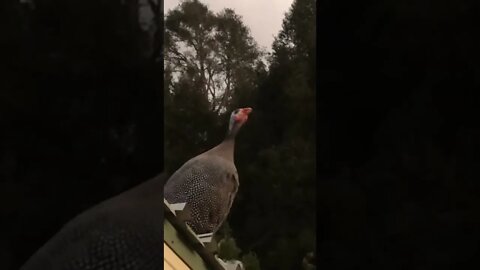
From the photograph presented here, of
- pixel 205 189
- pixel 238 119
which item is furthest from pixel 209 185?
pixel 238 119

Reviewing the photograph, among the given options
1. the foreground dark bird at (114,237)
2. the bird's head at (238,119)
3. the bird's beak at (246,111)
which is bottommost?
the foreground dark bird at (114,237)

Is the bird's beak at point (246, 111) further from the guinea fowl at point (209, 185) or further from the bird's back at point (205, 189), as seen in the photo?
the bird's back at point (205, 189)

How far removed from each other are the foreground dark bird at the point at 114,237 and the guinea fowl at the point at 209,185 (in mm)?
383

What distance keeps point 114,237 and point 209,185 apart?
0.54 metres

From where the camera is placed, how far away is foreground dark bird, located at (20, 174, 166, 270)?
6.02 feet

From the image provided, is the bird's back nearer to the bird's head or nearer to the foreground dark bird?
the bird's head

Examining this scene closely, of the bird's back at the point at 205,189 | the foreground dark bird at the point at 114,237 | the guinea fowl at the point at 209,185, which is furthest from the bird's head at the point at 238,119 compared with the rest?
the foreground dark bird at the point at 114,237

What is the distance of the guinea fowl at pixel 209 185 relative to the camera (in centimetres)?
228

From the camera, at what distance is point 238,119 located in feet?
7.52

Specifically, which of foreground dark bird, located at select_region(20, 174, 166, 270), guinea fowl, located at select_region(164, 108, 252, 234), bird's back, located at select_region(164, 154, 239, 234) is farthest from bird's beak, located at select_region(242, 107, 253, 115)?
foreground dark bird, located at select_region(20, 174, 166, 270)

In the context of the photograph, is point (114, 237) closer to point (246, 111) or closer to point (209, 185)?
point (209, 185)

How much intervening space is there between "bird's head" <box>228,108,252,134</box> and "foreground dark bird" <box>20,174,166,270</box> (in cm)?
48

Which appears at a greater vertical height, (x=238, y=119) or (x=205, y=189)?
(x=238, y=119)

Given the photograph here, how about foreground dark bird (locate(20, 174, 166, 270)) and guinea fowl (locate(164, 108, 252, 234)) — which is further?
guinea fowl (locate(164, 108, 252, 234))
